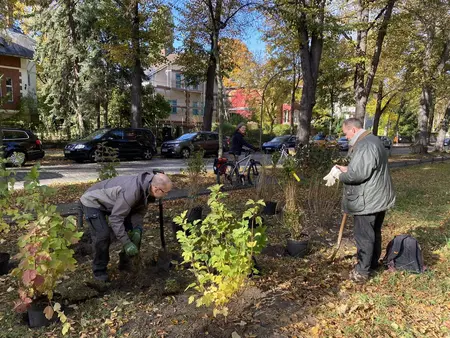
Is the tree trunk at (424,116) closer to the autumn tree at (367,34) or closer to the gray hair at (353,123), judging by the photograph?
the autumn tree at (367,34)

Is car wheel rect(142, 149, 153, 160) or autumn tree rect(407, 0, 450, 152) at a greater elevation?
autumn tree rect(407, 0, 450, 152)

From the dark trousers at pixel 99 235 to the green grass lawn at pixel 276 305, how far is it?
24 centimetres

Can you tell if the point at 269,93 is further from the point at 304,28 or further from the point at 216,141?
the point at 304,28

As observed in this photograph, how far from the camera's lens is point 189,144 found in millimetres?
18422

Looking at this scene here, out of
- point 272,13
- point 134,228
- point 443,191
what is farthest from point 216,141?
point 134,228

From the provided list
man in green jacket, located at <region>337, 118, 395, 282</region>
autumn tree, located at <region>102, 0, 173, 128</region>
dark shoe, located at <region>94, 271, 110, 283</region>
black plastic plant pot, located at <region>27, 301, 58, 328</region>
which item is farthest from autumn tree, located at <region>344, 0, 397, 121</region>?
black plastic plant pot, located at <region>27, 301, 58, 328</region>

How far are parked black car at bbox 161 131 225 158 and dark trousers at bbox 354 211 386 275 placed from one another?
1482 centimetres

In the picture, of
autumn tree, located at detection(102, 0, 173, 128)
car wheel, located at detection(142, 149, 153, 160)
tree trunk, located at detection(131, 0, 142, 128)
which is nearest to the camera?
autumn tree, located at detection(102, 0, 173, 128)

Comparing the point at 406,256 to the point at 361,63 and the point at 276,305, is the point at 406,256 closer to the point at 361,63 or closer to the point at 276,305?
the point at 276,305

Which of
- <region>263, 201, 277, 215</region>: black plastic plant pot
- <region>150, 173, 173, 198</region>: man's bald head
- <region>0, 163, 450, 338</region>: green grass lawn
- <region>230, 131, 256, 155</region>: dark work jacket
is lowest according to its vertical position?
<region>0, 163, 450, 338</region>: green grass lawn

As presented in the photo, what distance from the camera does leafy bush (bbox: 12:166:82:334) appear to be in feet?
7.88

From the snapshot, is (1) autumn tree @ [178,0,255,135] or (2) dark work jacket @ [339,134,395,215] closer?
(2) dark work jacket @ [339,134,395,215]

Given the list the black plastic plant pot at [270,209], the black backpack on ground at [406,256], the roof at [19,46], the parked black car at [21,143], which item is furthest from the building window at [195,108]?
the black backpack on ground at [406,256]

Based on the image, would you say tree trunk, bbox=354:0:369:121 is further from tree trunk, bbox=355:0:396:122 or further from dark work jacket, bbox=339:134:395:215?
dark work jacket, bbox=339:134:395:215
